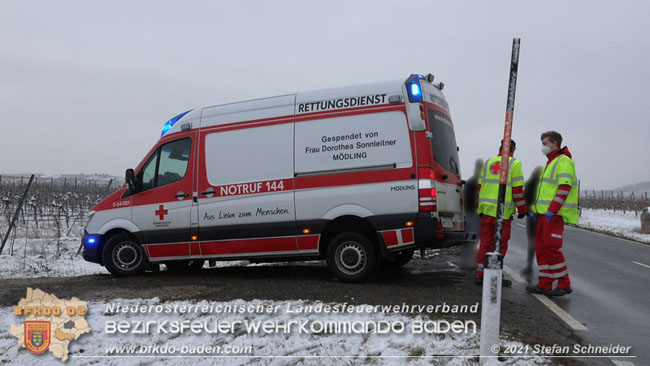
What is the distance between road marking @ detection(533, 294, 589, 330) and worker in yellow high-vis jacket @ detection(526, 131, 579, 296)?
234 millimetres

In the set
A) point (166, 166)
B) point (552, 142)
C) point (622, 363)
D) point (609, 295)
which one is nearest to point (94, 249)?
point (166, 166)

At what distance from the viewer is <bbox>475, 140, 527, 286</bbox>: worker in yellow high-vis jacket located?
23.0ft

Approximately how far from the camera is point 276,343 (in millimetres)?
4316

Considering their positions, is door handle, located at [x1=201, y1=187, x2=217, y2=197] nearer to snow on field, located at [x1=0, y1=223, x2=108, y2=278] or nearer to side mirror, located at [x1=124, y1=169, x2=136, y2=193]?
side mirror, located at [x1=124, y1=169, x2=136, y2=193]

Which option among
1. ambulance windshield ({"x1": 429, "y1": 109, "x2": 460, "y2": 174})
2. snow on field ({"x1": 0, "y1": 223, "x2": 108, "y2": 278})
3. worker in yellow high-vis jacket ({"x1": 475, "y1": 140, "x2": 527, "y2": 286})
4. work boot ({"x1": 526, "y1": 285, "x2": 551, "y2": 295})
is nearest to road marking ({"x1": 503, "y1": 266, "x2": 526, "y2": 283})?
worker in yellow high-vis jacket ({"x1": 475, "y1": 140, "x2": 527, "y2": 286})

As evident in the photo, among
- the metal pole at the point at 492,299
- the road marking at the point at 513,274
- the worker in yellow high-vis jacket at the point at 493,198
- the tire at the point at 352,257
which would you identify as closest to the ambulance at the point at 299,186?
the tire at the point at 352,257

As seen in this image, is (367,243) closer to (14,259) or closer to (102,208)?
(102,208)

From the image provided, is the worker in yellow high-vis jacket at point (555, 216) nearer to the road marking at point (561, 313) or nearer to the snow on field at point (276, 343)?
the road marking at point (561, 313)

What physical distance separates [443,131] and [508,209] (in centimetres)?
145

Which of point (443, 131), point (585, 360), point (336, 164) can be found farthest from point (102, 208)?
point (585, 360)

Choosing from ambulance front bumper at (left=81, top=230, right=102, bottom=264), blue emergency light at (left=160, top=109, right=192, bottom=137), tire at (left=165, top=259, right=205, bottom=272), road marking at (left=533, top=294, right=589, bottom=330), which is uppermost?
blue emergency light at (left=160, top=109, right=192, bottom=137)

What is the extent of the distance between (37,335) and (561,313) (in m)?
5.39

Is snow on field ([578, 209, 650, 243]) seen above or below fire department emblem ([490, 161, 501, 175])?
below

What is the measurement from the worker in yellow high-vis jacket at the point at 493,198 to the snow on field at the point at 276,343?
265 cm
